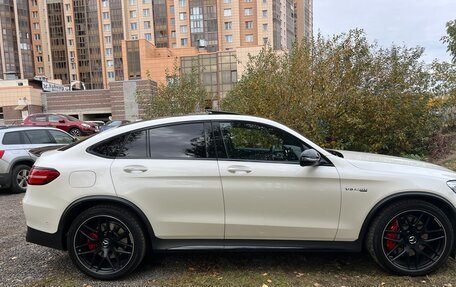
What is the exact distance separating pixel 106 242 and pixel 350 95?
6065 mm

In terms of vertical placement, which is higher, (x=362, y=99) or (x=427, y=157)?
(x=362, y=99)

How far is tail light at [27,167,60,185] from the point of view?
3.24 metres

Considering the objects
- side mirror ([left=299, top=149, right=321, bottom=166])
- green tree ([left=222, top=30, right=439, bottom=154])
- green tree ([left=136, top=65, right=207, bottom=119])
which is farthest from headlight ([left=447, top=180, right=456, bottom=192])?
green tree ([left=136, top=65, right=207, bottom=119])

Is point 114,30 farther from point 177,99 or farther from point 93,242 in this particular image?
point 93,242

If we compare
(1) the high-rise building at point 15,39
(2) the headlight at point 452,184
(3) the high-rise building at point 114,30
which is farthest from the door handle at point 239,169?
(1) the high-rise building at point 15,39

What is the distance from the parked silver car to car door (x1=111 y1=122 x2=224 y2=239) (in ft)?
18.7

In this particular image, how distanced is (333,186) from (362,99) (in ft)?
16.3

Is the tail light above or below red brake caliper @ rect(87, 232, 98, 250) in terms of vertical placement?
above

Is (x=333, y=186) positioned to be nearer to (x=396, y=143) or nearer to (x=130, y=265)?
(x=130, y=265)

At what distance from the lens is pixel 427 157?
8656mm

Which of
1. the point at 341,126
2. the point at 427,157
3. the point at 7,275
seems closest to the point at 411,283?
the point at 7,275

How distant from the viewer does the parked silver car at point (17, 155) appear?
7.48 meters

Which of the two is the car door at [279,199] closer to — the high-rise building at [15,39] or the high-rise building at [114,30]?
the high-rise building at [114,30]

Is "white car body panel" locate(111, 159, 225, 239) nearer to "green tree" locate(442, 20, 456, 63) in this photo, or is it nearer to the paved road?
the paved road
